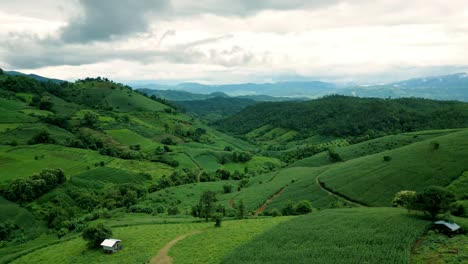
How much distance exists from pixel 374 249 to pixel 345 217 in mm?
17137

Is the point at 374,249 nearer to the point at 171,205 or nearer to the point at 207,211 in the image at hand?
the point at 207,211

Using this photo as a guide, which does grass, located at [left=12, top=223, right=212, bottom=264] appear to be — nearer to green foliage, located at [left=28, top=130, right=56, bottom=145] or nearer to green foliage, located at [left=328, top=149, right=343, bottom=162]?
green foliage, located at [left=328, top=149, right=343, bottom=162]

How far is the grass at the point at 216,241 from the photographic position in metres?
56.7

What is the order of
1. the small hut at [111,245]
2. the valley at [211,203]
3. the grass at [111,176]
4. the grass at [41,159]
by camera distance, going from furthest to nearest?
the grass at [111,176] → the grass at [41,159] → the small hut at [111,245] → the valley at [211,203]

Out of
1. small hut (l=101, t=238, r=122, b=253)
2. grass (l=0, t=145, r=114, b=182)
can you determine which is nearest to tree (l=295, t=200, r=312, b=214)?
small hut (l=101, t=238, r=122, b=253)

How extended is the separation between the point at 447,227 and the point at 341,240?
15249 mm

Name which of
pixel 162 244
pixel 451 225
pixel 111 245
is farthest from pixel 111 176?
pixel 451 225

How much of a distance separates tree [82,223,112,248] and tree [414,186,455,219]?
5741 cm

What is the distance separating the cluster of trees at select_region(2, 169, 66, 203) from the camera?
103 m

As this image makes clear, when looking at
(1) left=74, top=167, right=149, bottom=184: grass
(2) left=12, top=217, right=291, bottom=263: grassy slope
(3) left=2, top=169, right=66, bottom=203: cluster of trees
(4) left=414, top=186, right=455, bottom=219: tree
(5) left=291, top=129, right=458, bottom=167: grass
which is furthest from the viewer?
(5) left=291, top=129, right=458, bottom=167: grass

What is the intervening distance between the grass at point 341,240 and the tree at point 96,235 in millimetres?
26904

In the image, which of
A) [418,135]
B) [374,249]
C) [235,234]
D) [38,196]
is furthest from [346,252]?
[418,135]

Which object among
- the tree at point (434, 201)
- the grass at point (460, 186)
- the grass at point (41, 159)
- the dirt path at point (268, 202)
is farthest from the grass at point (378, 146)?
the grass at point (41, 159)

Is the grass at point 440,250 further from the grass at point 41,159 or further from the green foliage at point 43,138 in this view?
the green foliage at point 43,138
